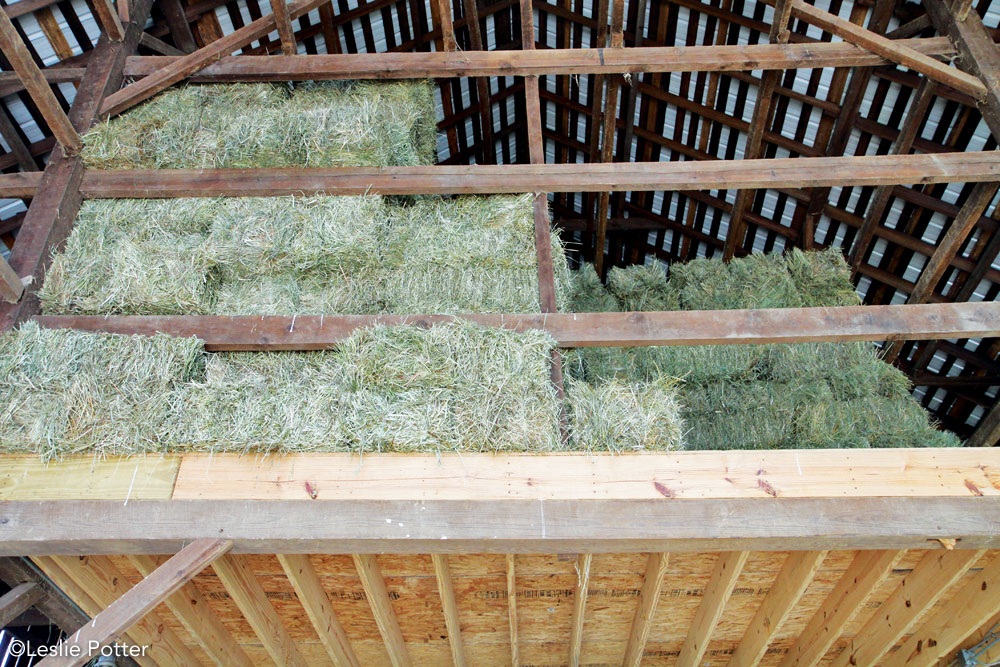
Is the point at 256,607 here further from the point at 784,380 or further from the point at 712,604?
the point at 784,380

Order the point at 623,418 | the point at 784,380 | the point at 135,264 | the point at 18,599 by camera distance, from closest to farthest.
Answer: the point at 623,418
the point at 18,599
the point at 135,264
the point at 784,380

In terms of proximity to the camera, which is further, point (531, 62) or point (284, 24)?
point (284, 24)

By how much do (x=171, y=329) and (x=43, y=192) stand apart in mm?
1577

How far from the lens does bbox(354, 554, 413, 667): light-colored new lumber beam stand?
150 inches

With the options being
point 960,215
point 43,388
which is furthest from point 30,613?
point 960,215

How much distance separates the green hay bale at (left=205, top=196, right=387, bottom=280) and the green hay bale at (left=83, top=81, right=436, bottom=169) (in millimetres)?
447

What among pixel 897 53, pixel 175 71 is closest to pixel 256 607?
pixel 175 71

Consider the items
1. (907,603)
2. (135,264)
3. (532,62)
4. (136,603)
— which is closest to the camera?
(136,603)

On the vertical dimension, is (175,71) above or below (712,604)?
above

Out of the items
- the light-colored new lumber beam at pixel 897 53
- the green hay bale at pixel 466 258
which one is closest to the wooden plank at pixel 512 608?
the green hay bale at pixel 466 258

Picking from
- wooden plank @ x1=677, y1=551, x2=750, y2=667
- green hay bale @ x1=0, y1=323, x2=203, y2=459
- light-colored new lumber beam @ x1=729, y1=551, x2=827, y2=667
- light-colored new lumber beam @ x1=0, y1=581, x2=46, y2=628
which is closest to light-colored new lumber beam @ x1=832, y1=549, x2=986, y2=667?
light-colored new lumber beam @ x1=729, y1=551, x2=827, y2=667

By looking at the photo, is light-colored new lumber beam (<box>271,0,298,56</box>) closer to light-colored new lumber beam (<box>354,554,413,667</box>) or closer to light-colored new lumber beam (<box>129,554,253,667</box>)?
light-colored new lumber beam (<box>129,554,253,667</box>)

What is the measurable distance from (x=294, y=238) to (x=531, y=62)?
2301mm

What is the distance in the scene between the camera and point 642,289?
637 centimetres
